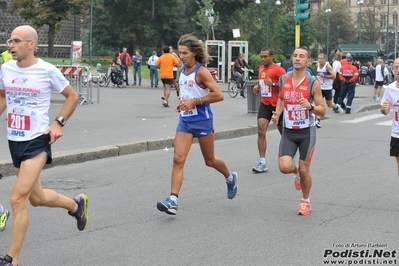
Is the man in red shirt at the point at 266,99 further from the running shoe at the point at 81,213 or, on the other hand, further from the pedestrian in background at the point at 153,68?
the pedestrian in background at the point at 153,68

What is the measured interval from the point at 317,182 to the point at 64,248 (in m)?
4.59

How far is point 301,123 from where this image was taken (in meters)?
7.83

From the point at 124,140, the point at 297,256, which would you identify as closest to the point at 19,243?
the point at 297,256

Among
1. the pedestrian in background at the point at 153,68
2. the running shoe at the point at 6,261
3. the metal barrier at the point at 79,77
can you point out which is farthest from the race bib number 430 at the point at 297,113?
the pedestrian in background at the point at 153,68

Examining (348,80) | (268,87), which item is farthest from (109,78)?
(268,87)

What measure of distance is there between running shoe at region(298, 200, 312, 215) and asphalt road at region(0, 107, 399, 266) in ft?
0.28

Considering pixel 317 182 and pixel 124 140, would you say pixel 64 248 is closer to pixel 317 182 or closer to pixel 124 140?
pixel 317 182

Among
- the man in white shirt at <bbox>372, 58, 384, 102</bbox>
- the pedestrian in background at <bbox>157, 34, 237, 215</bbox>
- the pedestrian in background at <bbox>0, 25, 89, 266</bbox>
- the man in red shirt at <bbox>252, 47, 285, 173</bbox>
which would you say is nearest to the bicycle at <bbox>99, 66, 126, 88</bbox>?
the man in white shirt at <bbox>372, 58, 384, 102</bbox>

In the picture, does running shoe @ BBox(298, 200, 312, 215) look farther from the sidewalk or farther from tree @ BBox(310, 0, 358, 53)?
tree @ BBox(310, 0, 358, 53)

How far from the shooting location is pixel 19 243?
5.39 meters

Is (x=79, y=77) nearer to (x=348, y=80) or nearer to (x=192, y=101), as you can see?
(x=348, y=80)

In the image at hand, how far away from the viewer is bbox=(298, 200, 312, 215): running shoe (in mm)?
7734

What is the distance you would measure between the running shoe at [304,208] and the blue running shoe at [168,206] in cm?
136

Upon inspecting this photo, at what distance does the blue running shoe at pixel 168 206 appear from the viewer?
7414mm
